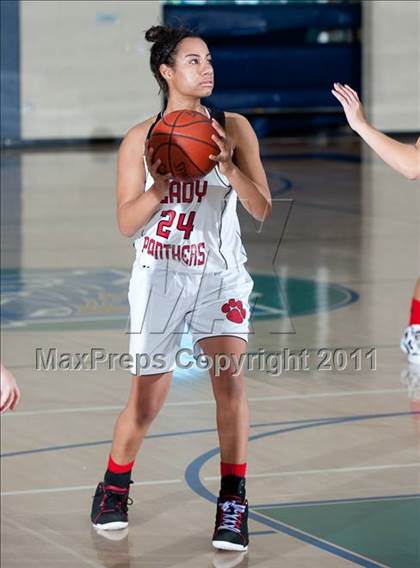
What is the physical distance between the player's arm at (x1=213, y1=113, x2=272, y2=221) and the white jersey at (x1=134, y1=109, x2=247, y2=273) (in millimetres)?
87

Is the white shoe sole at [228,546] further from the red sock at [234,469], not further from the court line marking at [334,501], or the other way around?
the court line marking at [334,501]

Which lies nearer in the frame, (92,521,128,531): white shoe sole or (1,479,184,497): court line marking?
(92,521,128,531): white shoe sole

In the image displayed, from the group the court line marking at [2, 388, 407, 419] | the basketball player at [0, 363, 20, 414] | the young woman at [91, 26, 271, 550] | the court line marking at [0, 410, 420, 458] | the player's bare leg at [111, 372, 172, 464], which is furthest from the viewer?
the court line marking at [2, 388, 407, 419]

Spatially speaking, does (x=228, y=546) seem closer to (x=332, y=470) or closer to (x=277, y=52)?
(x=332, y=470)

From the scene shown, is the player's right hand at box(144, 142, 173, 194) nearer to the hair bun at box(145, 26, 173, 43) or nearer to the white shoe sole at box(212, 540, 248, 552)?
the hair bun at box(145, 26, 173, 43)

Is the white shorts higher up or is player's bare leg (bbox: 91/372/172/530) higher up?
the white shorts

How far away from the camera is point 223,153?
14.7 ft

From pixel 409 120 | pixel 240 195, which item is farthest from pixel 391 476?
pixel 409 120

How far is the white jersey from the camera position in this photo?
15.5 feet

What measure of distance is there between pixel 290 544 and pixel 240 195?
1122 mm

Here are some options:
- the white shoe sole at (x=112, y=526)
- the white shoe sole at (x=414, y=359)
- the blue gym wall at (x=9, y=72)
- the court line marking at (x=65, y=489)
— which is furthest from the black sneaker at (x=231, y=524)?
the blue gym wall at (x=9, y=72)

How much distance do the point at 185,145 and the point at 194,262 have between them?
0.40 m

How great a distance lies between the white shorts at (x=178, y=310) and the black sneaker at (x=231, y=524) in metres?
0.48
